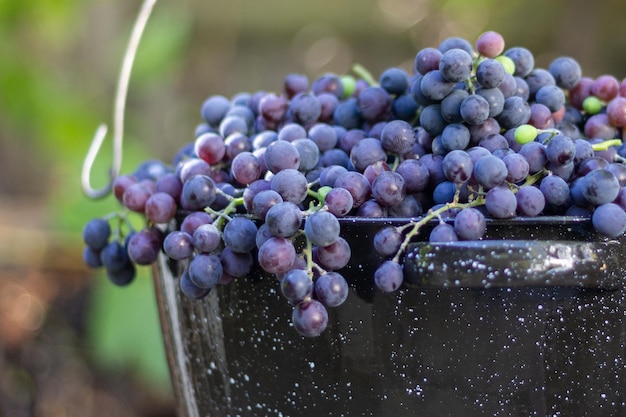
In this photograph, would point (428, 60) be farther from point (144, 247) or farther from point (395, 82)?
point (144, 247)

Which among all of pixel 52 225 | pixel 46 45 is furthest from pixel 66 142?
pixel 46 45

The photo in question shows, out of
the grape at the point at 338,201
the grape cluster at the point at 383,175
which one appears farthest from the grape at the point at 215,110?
the grape at the point at 338,201

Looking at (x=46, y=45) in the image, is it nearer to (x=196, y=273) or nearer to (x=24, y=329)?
(x=24, y=329)

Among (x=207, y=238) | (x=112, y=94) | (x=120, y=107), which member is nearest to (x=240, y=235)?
(x=207, y=238)

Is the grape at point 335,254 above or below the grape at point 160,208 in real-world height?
below

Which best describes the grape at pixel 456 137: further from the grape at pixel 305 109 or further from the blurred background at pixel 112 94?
the blurred background at pixel 112 94

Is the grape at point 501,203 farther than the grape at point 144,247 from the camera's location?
No
